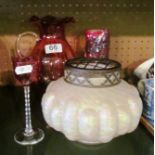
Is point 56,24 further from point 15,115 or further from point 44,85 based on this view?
point 15,115

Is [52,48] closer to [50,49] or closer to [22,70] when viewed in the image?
[50,49]

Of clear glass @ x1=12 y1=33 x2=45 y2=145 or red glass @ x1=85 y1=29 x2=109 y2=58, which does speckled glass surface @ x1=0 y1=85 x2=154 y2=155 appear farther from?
red glass @ x1=85 y1=29 x2=109 y2=58

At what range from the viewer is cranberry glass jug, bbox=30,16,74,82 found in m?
0.91

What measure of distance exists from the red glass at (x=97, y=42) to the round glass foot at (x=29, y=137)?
0.31 meters

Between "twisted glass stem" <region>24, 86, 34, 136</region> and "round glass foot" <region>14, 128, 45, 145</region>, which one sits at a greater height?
"twisted glass stem" <region>24, 86, 34, 136</region>

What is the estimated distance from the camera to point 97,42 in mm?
916

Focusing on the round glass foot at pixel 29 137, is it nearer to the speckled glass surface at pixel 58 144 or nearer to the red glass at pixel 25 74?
the speckled glass surface at pixel 58 144

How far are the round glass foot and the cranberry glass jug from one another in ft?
0.67

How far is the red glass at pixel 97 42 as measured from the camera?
2.98 ft

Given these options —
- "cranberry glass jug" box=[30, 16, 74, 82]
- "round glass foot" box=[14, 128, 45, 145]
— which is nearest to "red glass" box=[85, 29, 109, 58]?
"cranberry glass jug" box=[30, 16, 74, 82]

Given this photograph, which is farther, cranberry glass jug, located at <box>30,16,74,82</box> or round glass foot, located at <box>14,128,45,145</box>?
cranberry glass jug, located at <box>30,16,74,82</box>

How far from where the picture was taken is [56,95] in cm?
69

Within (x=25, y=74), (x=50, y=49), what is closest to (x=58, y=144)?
(x=25, y=74)

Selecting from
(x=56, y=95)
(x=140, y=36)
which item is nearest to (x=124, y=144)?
(x=56, y=95)
